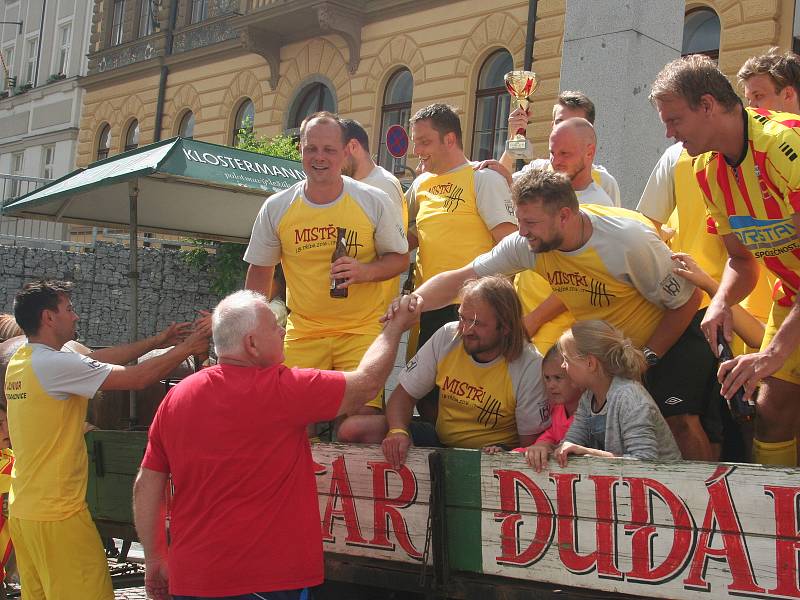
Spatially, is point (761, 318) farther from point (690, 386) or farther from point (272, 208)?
point (272, 208)

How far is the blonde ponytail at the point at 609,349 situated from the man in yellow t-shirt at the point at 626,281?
0.20 m

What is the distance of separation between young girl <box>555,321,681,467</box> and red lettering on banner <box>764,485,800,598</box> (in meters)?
0.60

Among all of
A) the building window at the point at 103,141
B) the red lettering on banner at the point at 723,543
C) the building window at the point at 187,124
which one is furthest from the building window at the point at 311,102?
the red lettering on banner at the point at 723,543

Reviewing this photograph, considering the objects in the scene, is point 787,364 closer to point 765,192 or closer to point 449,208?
point 765,192

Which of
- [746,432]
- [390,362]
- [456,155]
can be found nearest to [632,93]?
[456,155]

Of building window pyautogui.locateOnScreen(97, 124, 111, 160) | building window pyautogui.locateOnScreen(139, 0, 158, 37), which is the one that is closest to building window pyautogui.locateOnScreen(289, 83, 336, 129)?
building window pyautogui.locateOnScreen(139, 0, 158, 37)

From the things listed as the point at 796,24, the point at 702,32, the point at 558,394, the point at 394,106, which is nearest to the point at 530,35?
the point at 702,32

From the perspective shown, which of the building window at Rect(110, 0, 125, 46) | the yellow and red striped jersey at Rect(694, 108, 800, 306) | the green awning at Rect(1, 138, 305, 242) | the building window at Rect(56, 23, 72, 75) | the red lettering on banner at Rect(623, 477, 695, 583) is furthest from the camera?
the building window at Rect(56, 23, 72, 75)

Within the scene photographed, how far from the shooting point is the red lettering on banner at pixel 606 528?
3.23m

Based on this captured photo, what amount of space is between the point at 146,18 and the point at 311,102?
7.99 meters

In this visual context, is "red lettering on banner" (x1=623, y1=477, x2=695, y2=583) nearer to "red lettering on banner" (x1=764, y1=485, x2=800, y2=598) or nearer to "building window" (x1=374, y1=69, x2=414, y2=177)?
"red lettering on banner" (x1=764, y1=485, x2=800, y2=598)

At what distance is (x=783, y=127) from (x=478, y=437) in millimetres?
1753

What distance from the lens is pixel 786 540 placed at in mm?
2912

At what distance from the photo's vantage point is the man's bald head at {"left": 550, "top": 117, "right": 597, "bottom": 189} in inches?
192
